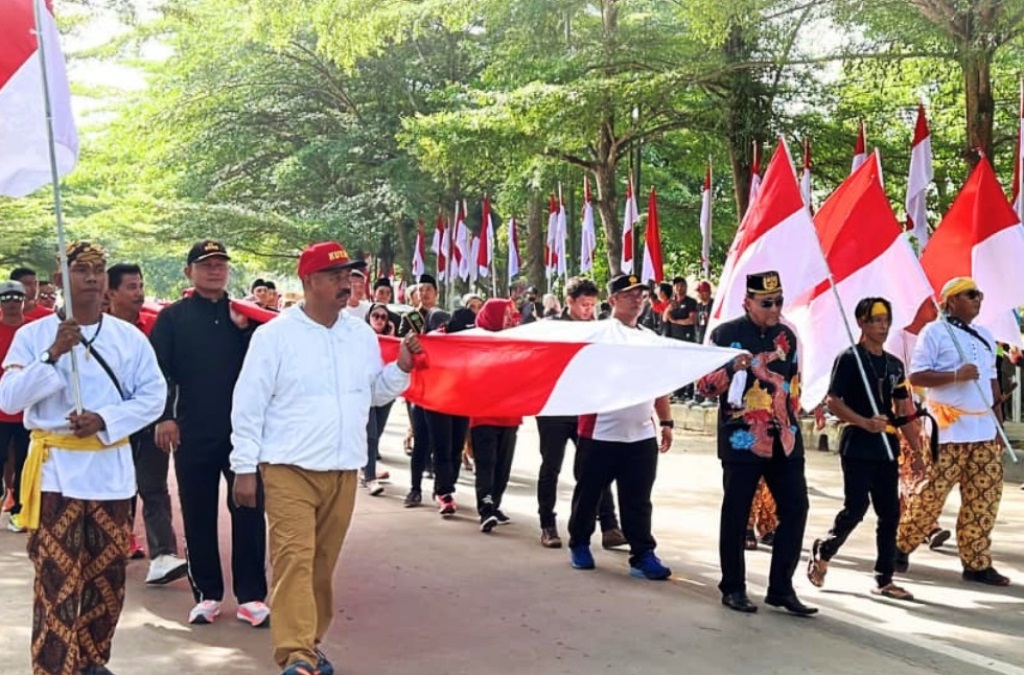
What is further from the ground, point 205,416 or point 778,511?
point 205,416

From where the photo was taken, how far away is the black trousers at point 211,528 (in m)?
6.47

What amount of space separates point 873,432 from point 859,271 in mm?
1471

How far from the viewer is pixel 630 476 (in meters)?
7.65

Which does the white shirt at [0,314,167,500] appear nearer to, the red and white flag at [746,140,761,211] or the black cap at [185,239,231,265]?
the black cap at [185,239,231,265]

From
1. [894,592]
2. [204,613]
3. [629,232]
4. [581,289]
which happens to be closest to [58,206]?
[204,613]

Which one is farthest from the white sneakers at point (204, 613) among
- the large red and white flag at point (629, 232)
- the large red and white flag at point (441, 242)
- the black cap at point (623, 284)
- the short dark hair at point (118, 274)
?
the large red and white flag at point (441, 242)

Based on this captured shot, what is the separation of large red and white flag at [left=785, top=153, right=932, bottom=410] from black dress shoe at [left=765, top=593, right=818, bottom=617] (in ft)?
4.82

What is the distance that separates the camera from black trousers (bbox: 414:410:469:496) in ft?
32.5

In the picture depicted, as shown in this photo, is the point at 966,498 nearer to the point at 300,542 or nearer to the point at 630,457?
the point at 630,457

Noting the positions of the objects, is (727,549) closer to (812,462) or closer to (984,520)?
(984,520)

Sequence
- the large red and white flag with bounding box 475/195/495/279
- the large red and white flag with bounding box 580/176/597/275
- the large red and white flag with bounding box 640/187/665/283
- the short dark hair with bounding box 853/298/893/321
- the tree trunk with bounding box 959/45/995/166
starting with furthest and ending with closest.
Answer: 1. the large red and white flag with bounding box 475/195/495/279
2. the large red and white flag with bounding box 580/176/597/275
3. the large red and white flag with bounding box 640/187/665/283
4. the tree trunk with bounding box 959/45/995/166
5. the short dark hair with bounding box 853/298/893/321

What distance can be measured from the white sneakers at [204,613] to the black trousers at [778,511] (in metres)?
2.76

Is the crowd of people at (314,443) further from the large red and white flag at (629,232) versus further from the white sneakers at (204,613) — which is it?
the large red and white flag at (629,232)

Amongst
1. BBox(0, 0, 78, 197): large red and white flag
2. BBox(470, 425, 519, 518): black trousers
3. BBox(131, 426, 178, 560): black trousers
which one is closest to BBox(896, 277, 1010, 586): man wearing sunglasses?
BBox(470, 425, 519, 518): black trousers
